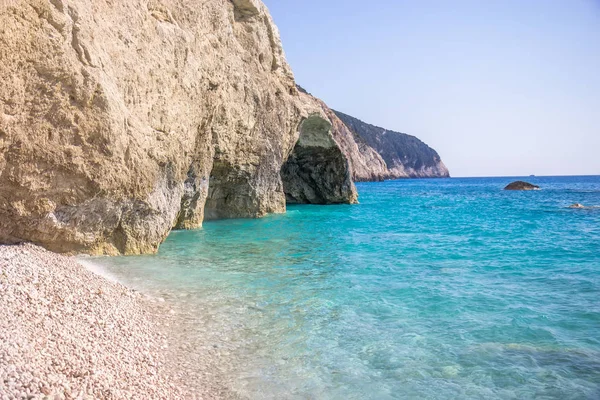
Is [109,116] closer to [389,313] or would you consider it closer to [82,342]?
[82,342]

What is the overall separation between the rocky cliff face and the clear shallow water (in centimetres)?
148

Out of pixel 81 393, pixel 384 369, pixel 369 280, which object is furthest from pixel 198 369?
pixel 369 280

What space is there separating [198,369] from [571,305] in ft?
23.1

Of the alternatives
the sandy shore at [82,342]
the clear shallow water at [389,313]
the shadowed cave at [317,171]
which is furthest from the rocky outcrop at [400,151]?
the sandy shore at [82,342]

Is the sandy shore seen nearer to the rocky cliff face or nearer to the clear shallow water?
the clear shallow water

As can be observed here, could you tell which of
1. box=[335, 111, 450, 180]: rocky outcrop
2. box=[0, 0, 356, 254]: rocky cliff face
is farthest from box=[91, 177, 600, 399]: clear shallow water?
box=[335, 111, 450, 180]: rocky outcrop

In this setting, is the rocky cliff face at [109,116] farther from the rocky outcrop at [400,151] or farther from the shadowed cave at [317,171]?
the rocky outcrop at [400,151]

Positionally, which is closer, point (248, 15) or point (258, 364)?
point (258, 364)

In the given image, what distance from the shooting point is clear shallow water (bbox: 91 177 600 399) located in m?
5.43

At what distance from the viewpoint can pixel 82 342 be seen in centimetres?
509

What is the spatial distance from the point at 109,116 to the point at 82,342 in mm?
6547

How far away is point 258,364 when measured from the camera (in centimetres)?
574

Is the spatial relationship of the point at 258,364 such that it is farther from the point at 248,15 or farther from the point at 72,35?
the point at 248,15

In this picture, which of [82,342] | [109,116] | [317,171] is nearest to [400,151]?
[317,171]
